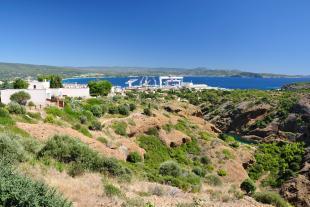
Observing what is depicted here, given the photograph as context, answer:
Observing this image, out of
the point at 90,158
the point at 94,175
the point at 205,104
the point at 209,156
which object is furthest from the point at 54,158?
the point at 205,104

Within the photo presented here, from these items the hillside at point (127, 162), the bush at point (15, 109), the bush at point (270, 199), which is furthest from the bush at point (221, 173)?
the bush at point (270, 199)

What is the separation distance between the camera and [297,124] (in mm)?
65750

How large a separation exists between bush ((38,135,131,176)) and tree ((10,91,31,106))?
26213 mm

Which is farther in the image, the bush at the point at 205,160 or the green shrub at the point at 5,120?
the bush at the point at 205,160

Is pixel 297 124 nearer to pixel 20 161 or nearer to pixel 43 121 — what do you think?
pixel 43 121

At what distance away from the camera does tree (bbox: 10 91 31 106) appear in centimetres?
3944

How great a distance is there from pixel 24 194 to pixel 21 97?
35310mm

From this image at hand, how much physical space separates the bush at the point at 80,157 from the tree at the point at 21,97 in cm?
2621

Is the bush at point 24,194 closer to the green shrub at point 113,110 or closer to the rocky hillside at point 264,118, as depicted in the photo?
the green shrub at point 113,110

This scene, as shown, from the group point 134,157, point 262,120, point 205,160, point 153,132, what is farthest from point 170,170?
point 262,120

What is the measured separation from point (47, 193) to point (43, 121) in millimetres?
22273

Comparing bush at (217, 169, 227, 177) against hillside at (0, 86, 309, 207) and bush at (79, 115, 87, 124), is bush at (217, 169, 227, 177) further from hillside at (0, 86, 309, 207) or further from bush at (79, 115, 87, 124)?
bush at (79, 115, 87, 124)

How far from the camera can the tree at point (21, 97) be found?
1553 inches

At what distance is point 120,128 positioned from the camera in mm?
34562
